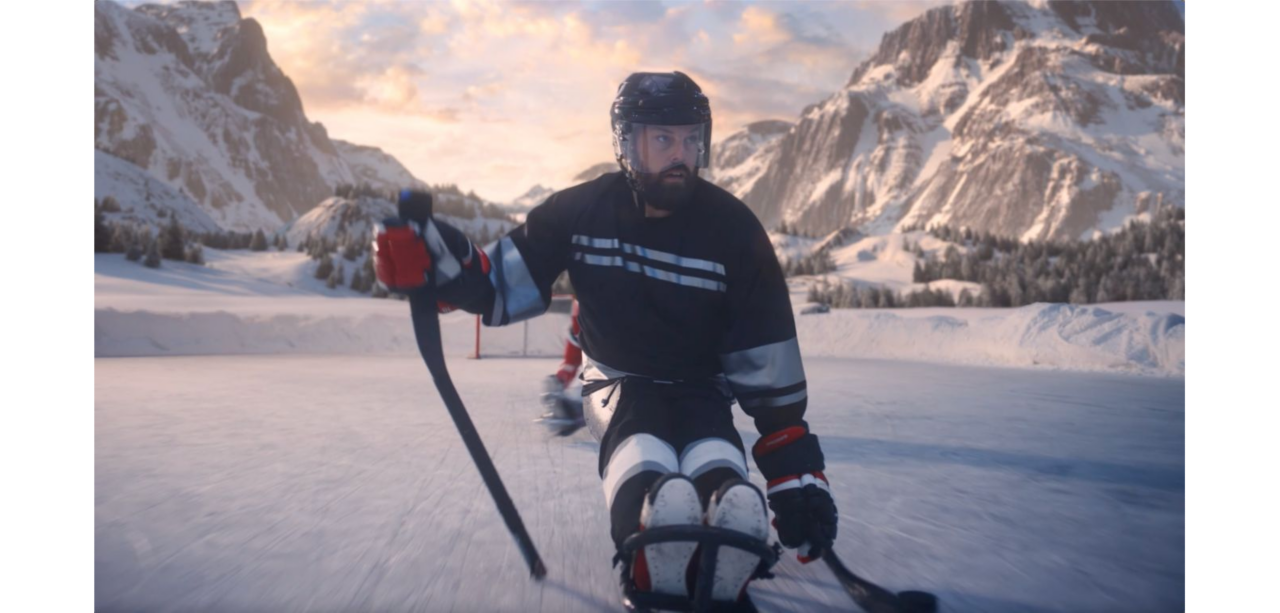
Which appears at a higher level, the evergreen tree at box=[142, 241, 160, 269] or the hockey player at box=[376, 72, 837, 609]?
the evergreen tree at box=[142, 241, 160, 269]

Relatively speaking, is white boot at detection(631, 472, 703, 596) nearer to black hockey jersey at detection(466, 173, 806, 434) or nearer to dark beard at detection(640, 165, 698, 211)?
black hockey jersey at detection(466, 173, 806, 434)

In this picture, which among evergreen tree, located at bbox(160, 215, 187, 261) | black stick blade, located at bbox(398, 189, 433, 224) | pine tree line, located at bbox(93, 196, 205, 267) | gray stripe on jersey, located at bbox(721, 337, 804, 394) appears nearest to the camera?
black stick blade, located at bbox(398, 189, 433, 224)

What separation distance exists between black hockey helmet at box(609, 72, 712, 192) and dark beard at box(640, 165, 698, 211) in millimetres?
32

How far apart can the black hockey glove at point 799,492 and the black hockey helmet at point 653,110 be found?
0.84 meters

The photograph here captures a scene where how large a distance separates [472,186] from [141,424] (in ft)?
7.22

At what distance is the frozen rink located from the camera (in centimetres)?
170

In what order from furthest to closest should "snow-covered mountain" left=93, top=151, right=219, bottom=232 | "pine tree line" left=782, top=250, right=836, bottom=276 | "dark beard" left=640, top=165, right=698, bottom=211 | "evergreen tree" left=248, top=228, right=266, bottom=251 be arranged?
"pine tree line" left=782, top=250, right=836, bottom=276 → "evergreen tree" left=248, top=228, right=266, bottom=251 → "snow-covered mountain" left=93, top=151, right=219, bottom=232 → "dark beard" left=640, top=165, right=698, bottom=211

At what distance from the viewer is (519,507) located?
7.77 feet

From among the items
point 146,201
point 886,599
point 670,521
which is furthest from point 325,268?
point 886,599

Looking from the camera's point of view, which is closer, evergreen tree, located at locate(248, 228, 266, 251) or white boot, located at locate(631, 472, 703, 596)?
white boot, located at locate(631, 472, 703, 596)

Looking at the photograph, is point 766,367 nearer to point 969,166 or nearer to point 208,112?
point 208,112

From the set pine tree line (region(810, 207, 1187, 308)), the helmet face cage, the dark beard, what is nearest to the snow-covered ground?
the dark beard

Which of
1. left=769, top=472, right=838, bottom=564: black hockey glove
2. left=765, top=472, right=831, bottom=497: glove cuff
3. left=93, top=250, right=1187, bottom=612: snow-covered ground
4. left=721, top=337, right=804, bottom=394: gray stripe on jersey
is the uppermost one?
left=721, top=337, right=804, bottom=394: gray stripe on jersey

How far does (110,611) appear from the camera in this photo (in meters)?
1.61
